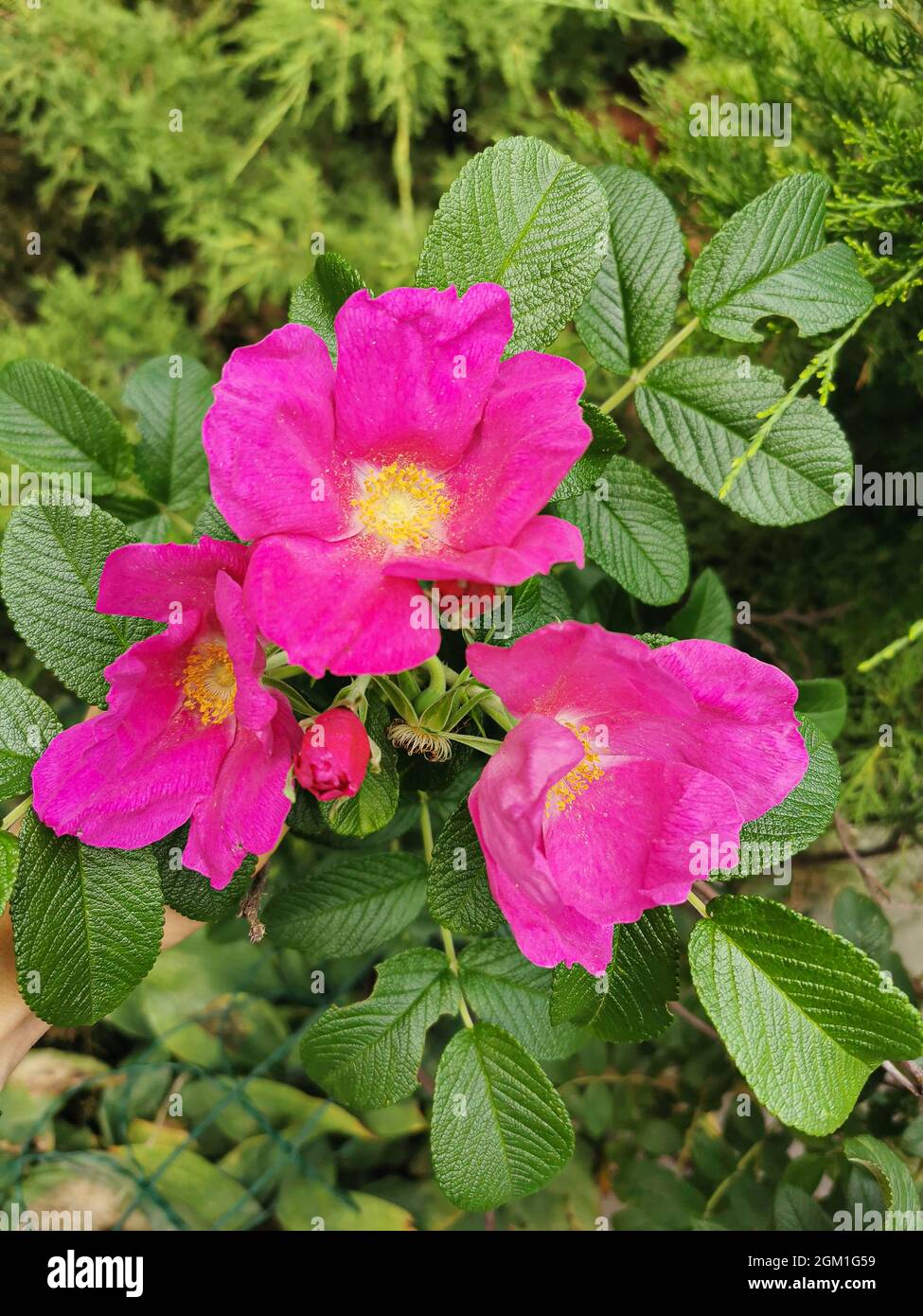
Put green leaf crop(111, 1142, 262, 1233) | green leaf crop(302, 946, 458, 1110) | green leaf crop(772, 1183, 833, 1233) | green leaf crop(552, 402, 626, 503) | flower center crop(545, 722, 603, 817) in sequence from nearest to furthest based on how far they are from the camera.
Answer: flower center crop(545, 722, 603, 817)
green leaf crop(552, 402, 626, 503)
green leaf crop(302, 946, 458, 1110)
green leaf crop(772, 1183, 833, 1233)
green leaf crop(111, 1142, 262, 1233)

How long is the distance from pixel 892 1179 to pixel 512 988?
1.30 feet

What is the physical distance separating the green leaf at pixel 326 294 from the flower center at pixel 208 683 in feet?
0.82

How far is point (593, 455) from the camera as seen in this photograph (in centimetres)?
89

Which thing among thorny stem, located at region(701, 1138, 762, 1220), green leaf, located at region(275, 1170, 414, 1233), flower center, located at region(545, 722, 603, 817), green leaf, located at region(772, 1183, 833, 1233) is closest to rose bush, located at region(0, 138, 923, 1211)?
flower center, located at region(545, 722, 603, 817)

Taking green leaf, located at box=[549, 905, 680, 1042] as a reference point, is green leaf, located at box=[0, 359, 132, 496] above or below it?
above

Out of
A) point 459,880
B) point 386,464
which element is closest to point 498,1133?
point 459,880

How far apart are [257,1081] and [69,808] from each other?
3.64ft

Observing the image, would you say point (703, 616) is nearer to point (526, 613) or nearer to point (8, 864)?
point (526, 613)

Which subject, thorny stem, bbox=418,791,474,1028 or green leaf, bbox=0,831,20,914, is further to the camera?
thorny stem, bbox=418,791,474,1028

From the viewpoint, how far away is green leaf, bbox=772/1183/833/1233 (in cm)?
121

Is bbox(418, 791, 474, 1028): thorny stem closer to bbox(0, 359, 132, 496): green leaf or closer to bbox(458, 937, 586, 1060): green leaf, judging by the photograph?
bbox(458, 937, 586, 1060): green leaf

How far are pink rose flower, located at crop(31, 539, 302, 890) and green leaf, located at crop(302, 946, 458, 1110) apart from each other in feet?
1.02
